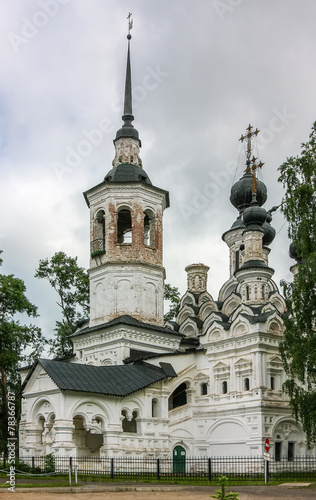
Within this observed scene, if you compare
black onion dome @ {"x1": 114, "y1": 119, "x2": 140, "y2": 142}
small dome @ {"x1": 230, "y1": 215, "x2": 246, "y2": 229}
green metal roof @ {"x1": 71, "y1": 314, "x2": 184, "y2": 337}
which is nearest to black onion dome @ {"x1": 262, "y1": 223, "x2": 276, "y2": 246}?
small dome @ {"x1": 230, "y1": 215, "x2": 246, "y2": 229}

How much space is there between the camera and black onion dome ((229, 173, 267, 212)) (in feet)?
116

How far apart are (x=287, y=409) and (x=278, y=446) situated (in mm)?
1351

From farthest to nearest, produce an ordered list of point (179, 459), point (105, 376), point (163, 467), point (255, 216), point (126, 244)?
1. point (255, 216)
2. point (126, 244)
3. point (179, 459)
4. point (105, 376)
5. point (163, 467)

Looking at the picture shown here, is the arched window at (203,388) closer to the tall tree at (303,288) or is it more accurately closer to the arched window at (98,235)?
the tall tree at (303,288)

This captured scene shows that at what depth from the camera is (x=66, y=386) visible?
20.5 m

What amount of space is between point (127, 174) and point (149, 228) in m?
2.60

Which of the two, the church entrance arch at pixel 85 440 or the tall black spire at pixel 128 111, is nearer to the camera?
the church entrance arch at pixel 85 440

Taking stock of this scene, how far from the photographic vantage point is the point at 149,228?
28125mm

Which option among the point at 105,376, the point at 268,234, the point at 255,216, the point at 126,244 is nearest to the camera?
the point at 105,376

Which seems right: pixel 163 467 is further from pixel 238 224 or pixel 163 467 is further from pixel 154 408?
pixel 238 224

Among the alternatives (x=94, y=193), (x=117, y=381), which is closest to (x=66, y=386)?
(x=117, y=381)

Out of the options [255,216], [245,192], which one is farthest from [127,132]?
[245,192]

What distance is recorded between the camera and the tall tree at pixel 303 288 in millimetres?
17875

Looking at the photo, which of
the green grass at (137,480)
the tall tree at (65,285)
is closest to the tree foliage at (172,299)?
the tall tree at (65,285)
